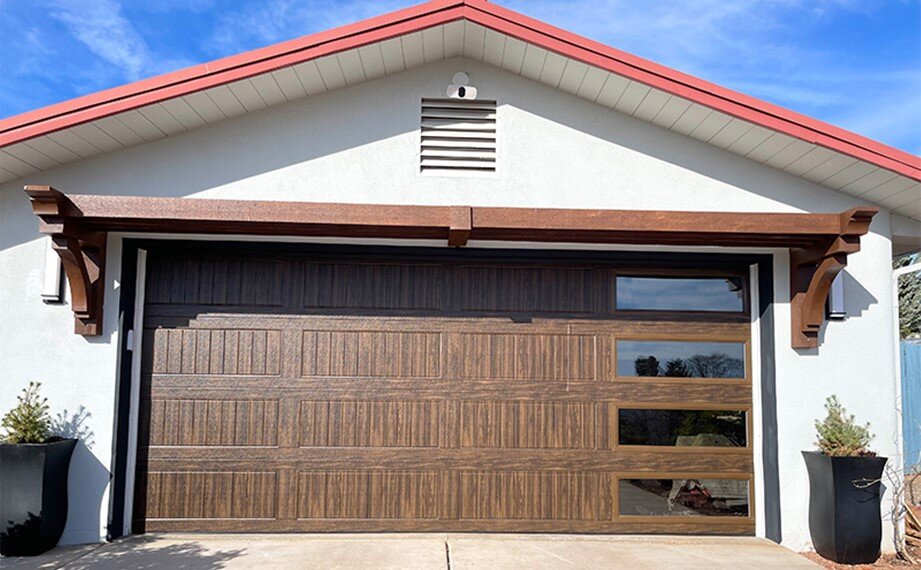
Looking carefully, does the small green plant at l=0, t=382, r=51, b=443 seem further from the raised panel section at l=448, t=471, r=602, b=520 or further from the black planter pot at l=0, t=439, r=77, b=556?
the raised panel section at l=448, t=471, r=602, b=520

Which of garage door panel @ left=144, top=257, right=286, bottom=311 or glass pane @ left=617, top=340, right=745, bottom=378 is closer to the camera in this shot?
garage door panel @ left=144, top=257, right=286, bottom=311

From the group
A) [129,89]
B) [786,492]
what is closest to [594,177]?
[786,492]

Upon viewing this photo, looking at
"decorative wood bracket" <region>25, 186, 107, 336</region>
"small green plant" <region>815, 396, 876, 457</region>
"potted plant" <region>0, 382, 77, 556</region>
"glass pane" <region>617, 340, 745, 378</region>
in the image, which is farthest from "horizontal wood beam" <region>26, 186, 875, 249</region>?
"potted plant" <region>0, 382, 77, 556</region>

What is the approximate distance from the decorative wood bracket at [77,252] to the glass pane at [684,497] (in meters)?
4.69

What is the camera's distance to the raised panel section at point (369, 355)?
21.0 feet

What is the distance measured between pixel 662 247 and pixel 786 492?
7.59 ft

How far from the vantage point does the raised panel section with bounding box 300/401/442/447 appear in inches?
249

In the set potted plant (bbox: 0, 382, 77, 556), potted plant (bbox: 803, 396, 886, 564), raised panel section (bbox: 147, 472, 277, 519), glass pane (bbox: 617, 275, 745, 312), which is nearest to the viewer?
potted plant (bbox: 0, 382, 77, 556)

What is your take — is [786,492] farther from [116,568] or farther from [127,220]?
[127,220]

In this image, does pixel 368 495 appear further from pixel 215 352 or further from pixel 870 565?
pixel 870 565

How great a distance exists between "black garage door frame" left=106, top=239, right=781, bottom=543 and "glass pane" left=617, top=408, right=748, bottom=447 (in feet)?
1.07

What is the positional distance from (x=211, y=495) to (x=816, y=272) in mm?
5381

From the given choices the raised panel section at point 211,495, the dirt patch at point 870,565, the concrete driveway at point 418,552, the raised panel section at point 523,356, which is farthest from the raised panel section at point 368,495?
the dirt patch at point 870,565

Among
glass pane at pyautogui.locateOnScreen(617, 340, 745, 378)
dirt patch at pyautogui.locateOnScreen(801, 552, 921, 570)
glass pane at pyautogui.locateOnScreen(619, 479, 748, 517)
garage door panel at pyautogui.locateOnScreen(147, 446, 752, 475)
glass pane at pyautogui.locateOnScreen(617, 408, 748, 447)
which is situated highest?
glass pane at pyautogui.locateOnScreen(617, 340, 745, 378)
